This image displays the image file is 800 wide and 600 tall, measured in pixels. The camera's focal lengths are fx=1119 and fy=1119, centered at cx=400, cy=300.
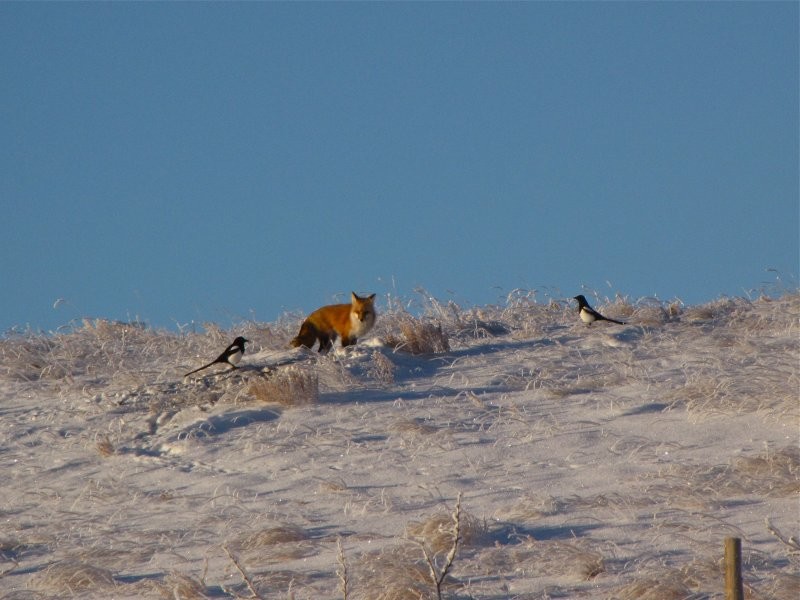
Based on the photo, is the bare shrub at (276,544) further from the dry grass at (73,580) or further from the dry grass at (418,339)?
the dry grass at (418,339)

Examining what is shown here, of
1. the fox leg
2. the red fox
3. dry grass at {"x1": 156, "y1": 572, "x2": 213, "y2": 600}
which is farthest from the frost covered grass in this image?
the fox leg

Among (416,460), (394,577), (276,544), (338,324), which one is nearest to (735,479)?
(416,460)

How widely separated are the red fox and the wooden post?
297 inches

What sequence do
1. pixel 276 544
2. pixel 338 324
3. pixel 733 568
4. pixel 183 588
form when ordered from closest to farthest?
pixel 733 568 < pixel 183 588 < pixel 276 544 < pixel 338 324

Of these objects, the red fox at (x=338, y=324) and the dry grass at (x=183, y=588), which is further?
the red fox at (x=338, y=324)

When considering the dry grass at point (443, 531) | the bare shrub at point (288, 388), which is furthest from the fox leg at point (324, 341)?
the dry grass at point (443, 531)

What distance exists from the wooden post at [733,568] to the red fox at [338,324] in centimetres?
754

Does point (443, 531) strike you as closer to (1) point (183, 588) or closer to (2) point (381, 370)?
(1) point (183, 588)

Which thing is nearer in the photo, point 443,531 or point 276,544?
point 443,531

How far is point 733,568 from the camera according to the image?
4336 millimetres

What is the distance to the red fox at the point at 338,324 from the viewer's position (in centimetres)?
1174

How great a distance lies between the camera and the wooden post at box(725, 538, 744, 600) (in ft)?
14.1

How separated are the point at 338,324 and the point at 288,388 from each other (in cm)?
222

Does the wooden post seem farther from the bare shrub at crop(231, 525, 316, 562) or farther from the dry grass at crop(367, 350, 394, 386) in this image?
the dry grass at crop(367, 350, 394, 386)
